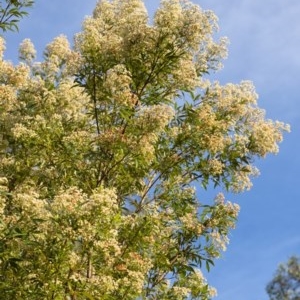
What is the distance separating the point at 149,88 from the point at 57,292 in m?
4.23

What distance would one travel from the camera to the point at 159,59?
391 inches

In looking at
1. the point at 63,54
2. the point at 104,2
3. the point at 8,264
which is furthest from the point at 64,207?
the point at 63,54

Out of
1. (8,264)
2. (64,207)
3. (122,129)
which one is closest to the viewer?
(64,207)

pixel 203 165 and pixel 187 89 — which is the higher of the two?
pixel 187 89

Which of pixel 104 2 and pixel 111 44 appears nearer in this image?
pixel 111 44

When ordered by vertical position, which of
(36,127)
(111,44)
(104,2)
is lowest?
(36,127)

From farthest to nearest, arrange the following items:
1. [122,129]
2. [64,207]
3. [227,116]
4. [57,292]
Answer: [227,116] < [122,129] < [57,292] < [64,207]

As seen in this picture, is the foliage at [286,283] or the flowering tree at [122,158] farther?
the foliage at [286,283]

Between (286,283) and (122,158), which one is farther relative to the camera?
(286,283)

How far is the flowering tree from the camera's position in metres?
7.78

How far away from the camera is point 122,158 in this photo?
30.5 feet

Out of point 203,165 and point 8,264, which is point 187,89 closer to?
point 203,165

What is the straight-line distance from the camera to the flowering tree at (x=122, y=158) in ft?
25.5

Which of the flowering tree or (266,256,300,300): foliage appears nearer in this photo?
the flowering tree
